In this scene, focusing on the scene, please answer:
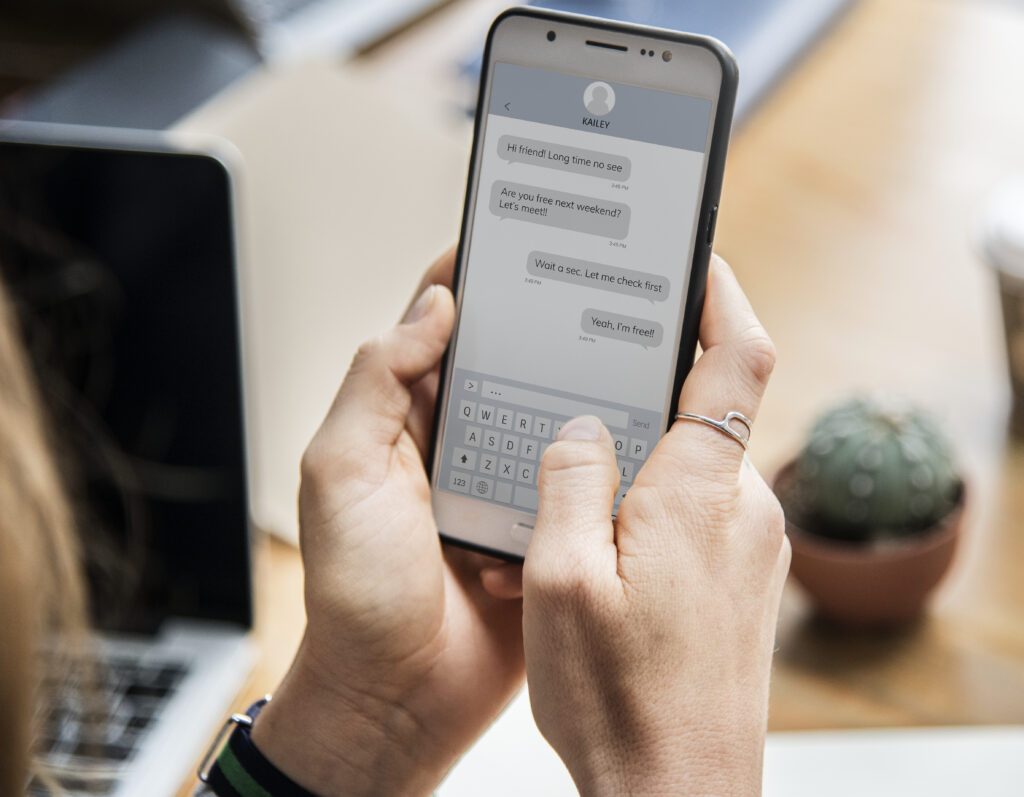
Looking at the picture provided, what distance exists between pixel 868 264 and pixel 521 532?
2.02 feet

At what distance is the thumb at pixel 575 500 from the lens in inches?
17.4

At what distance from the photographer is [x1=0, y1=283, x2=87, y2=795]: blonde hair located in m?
0.46

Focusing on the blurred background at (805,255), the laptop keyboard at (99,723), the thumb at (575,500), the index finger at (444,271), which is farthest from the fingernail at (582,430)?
the laptop keyboard at (99,723)

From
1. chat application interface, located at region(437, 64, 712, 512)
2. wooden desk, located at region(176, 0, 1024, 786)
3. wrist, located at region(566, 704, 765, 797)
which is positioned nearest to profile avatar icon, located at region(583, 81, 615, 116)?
chat application interface, located at region(437, 64, 712, 512)

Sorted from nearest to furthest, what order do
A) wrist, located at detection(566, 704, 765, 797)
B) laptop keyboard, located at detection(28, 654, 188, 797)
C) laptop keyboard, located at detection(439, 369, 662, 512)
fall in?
wrist, located at detection(566, 704, 765, 797)
laptop keyboard, located at detection(439, 369, 662, 512)
laptop keyboard, located at detection(28, 654, 188, 797)

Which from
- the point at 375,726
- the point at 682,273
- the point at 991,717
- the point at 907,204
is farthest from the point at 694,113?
the point at 907,204

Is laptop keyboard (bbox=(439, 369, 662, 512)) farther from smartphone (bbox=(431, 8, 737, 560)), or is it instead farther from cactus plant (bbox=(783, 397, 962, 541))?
cactus plant (bbox=(783, 397, 962, 541))

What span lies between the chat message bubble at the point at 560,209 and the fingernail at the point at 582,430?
0.08 meters

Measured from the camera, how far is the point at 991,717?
72 centimetres

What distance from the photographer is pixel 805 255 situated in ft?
3.44

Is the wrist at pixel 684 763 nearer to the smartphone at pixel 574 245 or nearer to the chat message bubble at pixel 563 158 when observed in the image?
the smartphone at pixel 574 245

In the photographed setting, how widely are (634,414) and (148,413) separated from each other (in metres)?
0.36

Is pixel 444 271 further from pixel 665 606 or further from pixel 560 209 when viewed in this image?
pixel 665 606

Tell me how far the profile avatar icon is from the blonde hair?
31 centimetres
